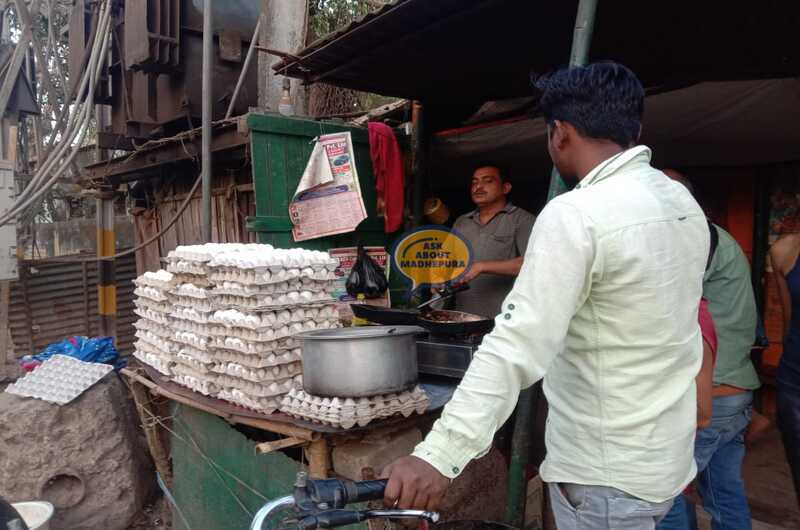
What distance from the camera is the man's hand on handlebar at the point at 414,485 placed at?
137 centimetres

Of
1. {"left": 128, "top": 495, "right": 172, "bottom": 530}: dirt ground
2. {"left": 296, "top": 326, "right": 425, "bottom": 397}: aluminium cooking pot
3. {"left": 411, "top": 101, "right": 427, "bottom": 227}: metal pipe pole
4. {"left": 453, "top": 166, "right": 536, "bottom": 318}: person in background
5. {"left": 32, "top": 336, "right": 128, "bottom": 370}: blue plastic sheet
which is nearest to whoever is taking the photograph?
{"left": 296, "top": 326, "right": 425, "bottom": 397}: aluminium cooking pot

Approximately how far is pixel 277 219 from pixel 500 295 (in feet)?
6.46

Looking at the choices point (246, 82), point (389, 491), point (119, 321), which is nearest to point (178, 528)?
point (389, 491)

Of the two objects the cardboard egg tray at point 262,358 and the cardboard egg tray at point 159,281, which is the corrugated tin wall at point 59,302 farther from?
the cardboard egg tray at point 262,358

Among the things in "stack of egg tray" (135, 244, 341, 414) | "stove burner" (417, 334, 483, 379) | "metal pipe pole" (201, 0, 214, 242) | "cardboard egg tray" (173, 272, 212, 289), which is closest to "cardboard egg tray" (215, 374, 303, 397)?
"stack of egg tray" (135, 244, 341, 414)

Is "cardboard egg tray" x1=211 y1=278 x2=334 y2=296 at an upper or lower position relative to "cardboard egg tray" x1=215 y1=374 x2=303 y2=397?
upper

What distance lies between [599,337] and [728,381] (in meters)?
1.75

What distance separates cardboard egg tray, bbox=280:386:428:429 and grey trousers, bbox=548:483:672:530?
1.07 metres

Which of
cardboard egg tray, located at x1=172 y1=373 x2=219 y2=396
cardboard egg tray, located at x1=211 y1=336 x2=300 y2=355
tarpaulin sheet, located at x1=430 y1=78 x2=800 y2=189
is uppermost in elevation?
tarpaulin sheet, located at x1=430 y1=78 x2=800 y2=189

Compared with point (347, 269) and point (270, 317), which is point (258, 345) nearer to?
point (270, 317)

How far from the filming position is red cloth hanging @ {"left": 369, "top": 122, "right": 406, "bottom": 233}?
5.04 metres

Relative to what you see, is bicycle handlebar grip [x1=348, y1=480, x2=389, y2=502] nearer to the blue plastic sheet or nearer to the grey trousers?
the grey trousers

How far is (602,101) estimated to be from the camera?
1.48 metres

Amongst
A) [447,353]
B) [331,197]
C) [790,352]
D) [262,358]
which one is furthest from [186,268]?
[790,352]
